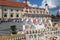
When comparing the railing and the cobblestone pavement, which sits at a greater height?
the cobblestone pavement

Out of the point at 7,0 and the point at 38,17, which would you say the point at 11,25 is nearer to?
the point at 7,0

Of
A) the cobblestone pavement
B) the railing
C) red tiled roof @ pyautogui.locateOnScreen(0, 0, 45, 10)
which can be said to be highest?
red tiled roof @ pyautogui.locateOnScreen(0, 0, 45, 10)

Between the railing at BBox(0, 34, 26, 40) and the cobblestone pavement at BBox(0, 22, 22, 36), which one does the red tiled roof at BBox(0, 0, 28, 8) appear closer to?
the cobblestone pavement at BBox(0, 22, 22, 36)

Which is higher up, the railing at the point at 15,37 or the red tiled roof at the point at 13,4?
the red tiled roof at the point at 13,4

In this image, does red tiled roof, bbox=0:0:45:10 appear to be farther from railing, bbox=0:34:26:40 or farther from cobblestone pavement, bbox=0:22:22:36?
railing, bbox=0:34:26:40

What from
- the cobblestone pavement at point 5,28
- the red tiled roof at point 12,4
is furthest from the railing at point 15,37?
the red tiled roof at point 12,4

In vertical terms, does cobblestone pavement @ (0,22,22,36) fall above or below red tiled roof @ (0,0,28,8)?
below

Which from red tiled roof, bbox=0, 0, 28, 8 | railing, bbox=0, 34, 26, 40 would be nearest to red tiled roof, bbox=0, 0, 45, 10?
red tiled roof, bbox=0, 0, 28, 8

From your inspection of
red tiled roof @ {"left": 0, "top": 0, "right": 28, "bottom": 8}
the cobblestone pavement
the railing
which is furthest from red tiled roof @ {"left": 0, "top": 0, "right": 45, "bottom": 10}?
the railing

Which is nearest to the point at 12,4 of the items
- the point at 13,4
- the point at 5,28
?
the point at 13,4

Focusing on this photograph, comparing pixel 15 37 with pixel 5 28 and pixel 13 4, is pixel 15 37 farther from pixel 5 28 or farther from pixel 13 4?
pixel 13 4

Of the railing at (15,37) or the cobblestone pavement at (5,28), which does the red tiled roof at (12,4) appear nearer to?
the cobblestone pavement at (5,28)

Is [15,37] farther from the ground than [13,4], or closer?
closer

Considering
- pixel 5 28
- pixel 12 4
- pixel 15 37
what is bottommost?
pixel 15 37
